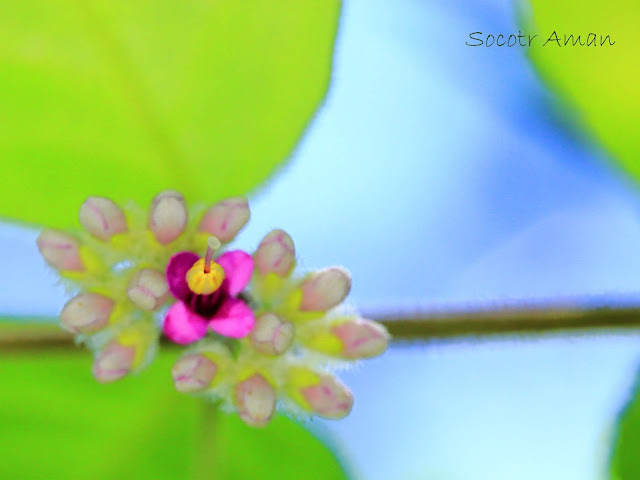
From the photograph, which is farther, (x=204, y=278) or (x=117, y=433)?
(x=117, y=433)

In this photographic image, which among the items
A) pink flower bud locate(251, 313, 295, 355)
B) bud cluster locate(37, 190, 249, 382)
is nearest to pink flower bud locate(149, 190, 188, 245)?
bud cluster locate(37, 190, 249, 382)

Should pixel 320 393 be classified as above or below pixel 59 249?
below

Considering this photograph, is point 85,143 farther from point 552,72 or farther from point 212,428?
point 552,72

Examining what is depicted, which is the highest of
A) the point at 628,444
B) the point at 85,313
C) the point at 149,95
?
the point at 149,95

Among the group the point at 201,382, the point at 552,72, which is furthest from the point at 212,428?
the point at 552,72

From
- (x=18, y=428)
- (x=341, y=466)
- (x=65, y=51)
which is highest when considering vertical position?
(x=65, y=51)

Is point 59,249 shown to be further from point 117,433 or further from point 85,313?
point 117,433

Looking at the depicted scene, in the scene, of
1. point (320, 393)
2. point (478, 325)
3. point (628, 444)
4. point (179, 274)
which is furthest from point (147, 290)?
point (628, 444)
